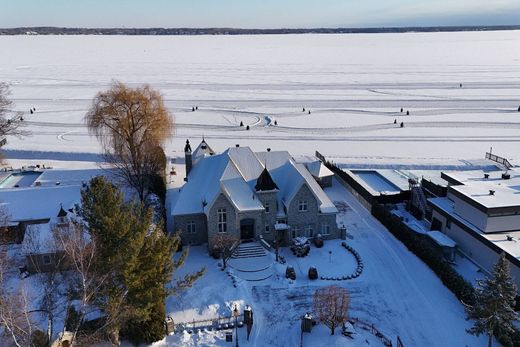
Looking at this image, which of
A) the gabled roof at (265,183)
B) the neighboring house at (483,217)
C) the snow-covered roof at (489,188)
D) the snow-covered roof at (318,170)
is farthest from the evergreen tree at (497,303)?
the snow-covered roof at (318,170)

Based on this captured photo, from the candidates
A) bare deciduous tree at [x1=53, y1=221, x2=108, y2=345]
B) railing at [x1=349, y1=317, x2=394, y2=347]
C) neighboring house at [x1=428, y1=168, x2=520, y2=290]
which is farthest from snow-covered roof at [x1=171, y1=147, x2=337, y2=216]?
bare deciduous tree at [x1=53, y1=221, x2=108, y2=345]

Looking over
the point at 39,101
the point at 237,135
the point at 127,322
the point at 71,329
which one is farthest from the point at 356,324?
the point at 39,101

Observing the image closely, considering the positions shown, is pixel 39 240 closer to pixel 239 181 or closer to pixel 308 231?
pixel 239 181

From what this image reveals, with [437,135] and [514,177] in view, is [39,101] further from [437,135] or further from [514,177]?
[514,177]

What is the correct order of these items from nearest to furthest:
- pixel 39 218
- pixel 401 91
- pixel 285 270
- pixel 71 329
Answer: pixel 71 329, pixel 285 270, pixel 39 218, pixel 401 91

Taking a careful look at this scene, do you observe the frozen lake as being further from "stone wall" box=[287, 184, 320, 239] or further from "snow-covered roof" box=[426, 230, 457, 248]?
"stone wall" box=[287, 184, 320, 239]

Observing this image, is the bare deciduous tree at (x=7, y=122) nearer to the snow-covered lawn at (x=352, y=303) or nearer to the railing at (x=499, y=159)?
the snow-covered lawn at (x=352, y=303)
